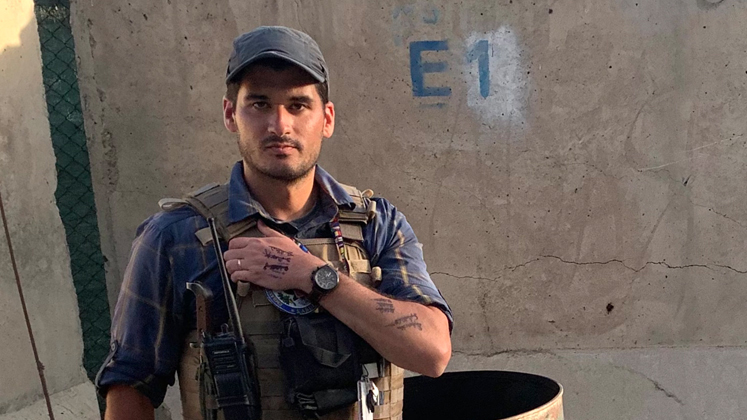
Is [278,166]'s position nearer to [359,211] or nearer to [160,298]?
[359,211]

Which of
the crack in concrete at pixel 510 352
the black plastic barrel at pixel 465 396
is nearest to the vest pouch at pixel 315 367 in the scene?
the black plastic barrel at pixel 465 396

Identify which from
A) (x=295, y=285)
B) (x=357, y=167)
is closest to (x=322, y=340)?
(x=295, y=285)

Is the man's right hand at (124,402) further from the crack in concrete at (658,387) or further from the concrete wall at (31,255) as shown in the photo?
the crack in concrete at (658,387)

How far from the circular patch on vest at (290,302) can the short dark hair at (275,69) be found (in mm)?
481

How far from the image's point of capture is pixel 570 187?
9.93 feet

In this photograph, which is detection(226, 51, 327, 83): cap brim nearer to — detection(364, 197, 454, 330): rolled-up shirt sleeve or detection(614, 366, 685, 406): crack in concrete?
detection(364, 197, 454, 330): rolled-up shirt sleeve

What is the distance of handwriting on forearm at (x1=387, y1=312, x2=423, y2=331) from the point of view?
5.41ft

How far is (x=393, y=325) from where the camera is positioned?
1641 mm

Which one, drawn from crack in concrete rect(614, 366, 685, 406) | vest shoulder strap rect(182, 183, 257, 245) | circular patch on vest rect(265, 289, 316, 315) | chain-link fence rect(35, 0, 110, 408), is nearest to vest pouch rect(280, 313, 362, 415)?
circular patch on vest rect(265, 289, 316, 315)

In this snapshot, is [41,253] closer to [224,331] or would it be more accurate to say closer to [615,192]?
[224,331]

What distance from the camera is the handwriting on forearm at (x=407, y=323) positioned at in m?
1.65

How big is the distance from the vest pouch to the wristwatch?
0.25 feet

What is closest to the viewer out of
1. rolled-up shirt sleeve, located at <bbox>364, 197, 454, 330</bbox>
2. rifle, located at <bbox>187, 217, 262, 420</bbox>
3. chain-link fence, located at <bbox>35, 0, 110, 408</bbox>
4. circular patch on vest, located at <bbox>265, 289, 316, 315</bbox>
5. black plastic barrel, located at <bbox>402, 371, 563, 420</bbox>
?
rifle, located at <bbox>187, 217, 262, 420</bbox>

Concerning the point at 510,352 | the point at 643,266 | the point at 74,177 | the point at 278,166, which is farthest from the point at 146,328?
the point at 643,266
